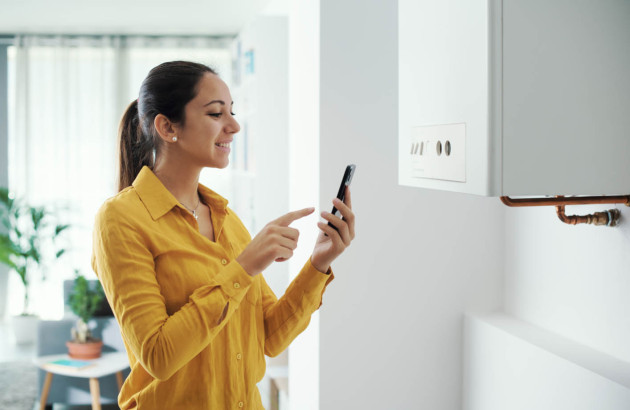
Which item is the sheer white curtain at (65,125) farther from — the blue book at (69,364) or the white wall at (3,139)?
the blue book at (69,364)

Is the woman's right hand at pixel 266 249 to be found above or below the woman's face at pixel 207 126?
below

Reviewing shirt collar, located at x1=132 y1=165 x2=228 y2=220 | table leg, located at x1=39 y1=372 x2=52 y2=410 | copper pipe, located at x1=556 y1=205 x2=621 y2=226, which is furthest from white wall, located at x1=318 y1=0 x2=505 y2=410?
table leg, located at x1=39 y1=372 x2=52 y2=410

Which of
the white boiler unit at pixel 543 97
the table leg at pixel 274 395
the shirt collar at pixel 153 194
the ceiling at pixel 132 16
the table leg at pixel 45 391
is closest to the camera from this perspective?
the white boiler unit at pixel 543 97

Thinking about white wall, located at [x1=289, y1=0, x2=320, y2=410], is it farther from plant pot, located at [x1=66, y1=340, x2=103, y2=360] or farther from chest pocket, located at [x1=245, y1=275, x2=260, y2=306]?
plant pot, located at [x1=66, y1=340, x2=103, y2=360]

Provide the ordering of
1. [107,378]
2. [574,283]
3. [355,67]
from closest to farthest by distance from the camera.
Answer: [574,283]
[355,67]
[107,378]

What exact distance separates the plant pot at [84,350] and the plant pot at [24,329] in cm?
208

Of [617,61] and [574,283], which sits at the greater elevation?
[617,61]

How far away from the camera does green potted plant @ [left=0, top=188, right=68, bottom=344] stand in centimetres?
544

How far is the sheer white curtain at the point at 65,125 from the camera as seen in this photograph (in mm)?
6004

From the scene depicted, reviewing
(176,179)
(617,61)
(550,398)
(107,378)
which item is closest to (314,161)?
(176,179)

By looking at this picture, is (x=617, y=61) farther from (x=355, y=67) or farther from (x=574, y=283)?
(x=355, y=67)

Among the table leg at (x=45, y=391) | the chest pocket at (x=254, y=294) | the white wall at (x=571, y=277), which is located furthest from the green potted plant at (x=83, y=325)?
the chest pocket at (x=254, y=294)

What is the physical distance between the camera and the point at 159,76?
4.26 ft

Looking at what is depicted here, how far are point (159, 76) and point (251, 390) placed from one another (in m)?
0.65
